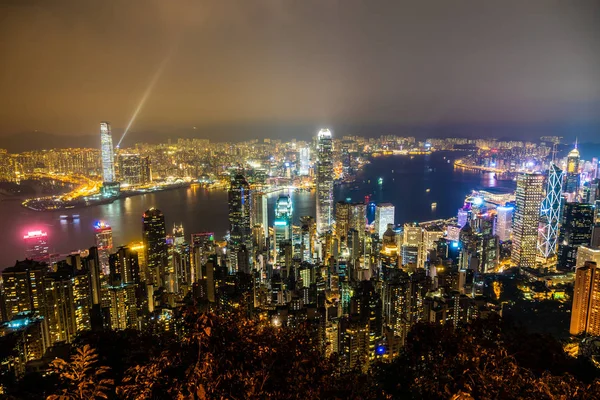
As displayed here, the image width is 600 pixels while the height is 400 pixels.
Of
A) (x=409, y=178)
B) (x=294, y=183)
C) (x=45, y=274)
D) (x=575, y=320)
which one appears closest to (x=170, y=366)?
(x=45, y=274)

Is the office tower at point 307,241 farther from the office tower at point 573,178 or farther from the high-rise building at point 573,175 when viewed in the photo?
the high-rise building at point 573,175

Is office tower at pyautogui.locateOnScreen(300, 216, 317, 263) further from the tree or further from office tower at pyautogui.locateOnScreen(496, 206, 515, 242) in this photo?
the tree

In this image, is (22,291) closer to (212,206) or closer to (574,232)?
(212,206)

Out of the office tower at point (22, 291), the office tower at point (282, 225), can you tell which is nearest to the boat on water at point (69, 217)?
the office tower at point (282, 225)

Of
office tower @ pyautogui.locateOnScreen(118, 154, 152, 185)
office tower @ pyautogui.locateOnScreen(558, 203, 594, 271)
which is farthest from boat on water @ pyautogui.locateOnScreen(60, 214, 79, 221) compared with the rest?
office tower @ pyautogui.locateOnScreen(558, 203, 594, 271)

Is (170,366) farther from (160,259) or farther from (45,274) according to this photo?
(160,259)
